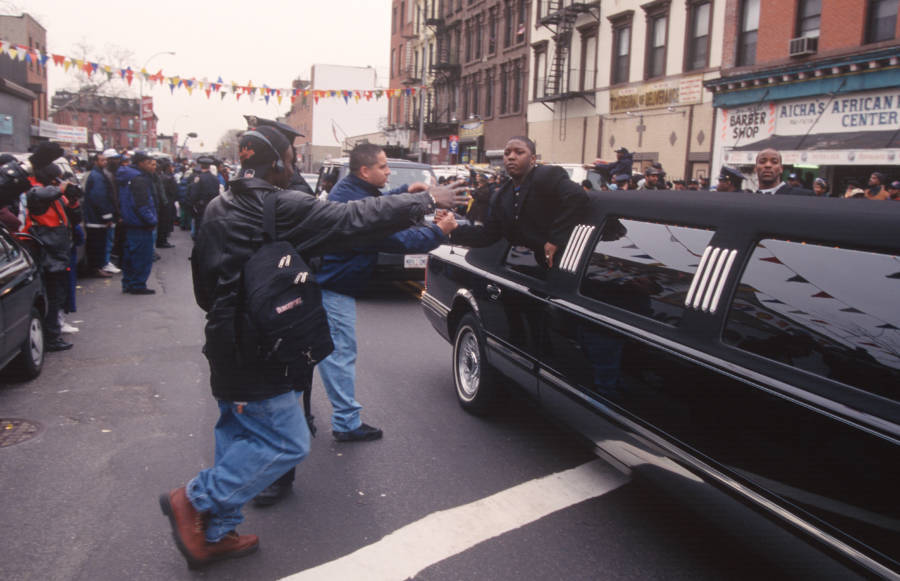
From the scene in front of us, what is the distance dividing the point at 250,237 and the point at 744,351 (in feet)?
6.60

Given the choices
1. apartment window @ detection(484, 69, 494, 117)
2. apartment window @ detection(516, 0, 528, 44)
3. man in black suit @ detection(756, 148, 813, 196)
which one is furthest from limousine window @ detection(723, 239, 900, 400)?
apartment window @ detection(484, 69, 494, 117)

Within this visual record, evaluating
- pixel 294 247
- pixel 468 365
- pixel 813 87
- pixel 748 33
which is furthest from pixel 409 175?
pixel 748 33

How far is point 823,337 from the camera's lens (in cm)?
259

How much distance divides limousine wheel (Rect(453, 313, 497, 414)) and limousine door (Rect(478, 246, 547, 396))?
0.12m

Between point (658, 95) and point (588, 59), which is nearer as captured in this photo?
point (658, 95)

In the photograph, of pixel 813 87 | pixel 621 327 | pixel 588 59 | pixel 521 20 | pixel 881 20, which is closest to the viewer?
pixel 621 327

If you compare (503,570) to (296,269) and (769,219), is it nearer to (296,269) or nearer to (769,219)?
(296,269)

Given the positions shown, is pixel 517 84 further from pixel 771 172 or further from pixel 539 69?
pixel 771 172

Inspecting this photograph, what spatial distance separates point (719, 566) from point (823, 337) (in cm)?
128

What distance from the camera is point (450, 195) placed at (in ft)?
10.4

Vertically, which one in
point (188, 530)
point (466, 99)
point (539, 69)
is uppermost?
point (539, 69)

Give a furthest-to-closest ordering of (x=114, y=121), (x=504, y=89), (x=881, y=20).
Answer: (x=114, y=121)
(x=504, y=89)
(x=881, y=20)

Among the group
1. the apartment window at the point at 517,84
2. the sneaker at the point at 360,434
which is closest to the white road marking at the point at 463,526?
the sneaker at the point at 360,434

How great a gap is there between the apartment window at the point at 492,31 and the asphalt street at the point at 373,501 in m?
34.2
